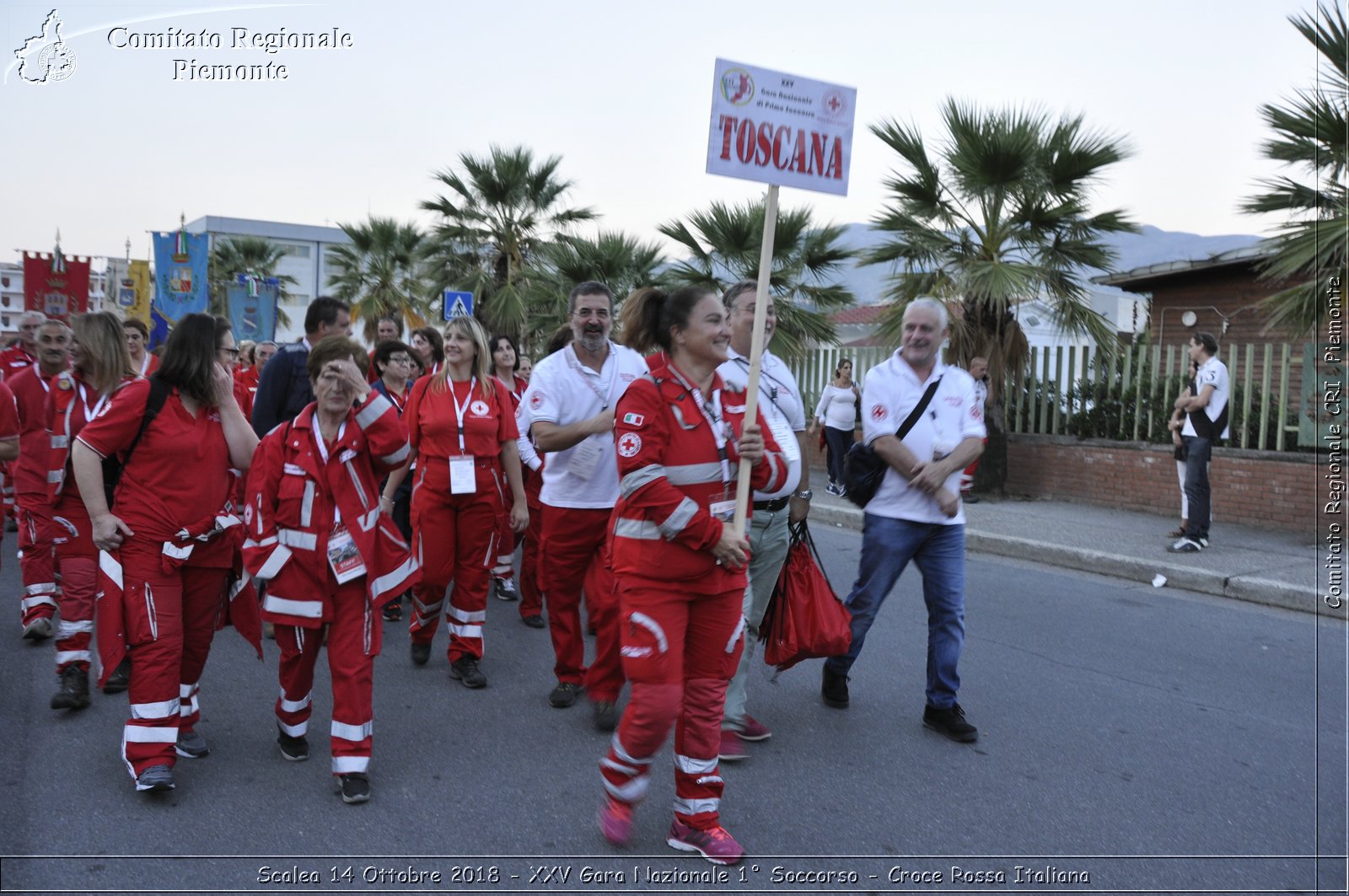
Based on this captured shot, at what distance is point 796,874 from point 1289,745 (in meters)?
2.77

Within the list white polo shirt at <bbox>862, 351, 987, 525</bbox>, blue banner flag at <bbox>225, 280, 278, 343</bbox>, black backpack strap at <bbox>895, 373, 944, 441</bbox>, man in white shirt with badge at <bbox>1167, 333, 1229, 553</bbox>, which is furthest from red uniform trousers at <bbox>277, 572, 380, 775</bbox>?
blue banner flag at <bbox>225, 280, 278, 343</bbox>

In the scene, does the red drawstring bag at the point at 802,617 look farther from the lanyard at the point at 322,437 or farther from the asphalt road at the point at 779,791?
the lanyard at the point at 322,437

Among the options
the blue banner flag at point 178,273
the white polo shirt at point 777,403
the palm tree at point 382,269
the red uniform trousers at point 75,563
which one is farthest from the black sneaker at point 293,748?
the palm tree at point 382,269

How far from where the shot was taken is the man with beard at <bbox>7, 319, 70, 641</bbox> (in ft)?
20.5

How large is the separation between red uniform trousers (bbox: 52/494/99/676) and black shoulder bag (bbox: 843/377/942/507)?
12.3 feet

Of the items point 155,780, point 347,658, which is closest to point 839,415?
point 347,658

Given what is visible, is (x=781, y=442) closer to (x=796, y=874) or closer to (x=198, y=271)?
(x=796, y=874)

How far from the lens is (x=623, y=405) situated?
143 inches

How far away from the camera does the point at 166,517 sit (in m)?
4.22

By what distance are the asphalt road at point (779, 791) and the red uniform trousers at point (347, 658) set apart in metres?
0.21

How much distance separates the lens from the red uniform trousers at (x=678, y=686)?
3570mm

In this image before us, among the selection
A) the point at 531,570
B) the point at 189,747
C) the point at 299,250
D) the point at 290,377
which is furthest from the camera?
A: the point at 299,250

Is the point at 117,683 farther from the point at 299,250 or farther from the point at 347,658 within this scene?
the point at 299,250

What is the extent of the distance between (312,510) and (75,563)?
2.22m
